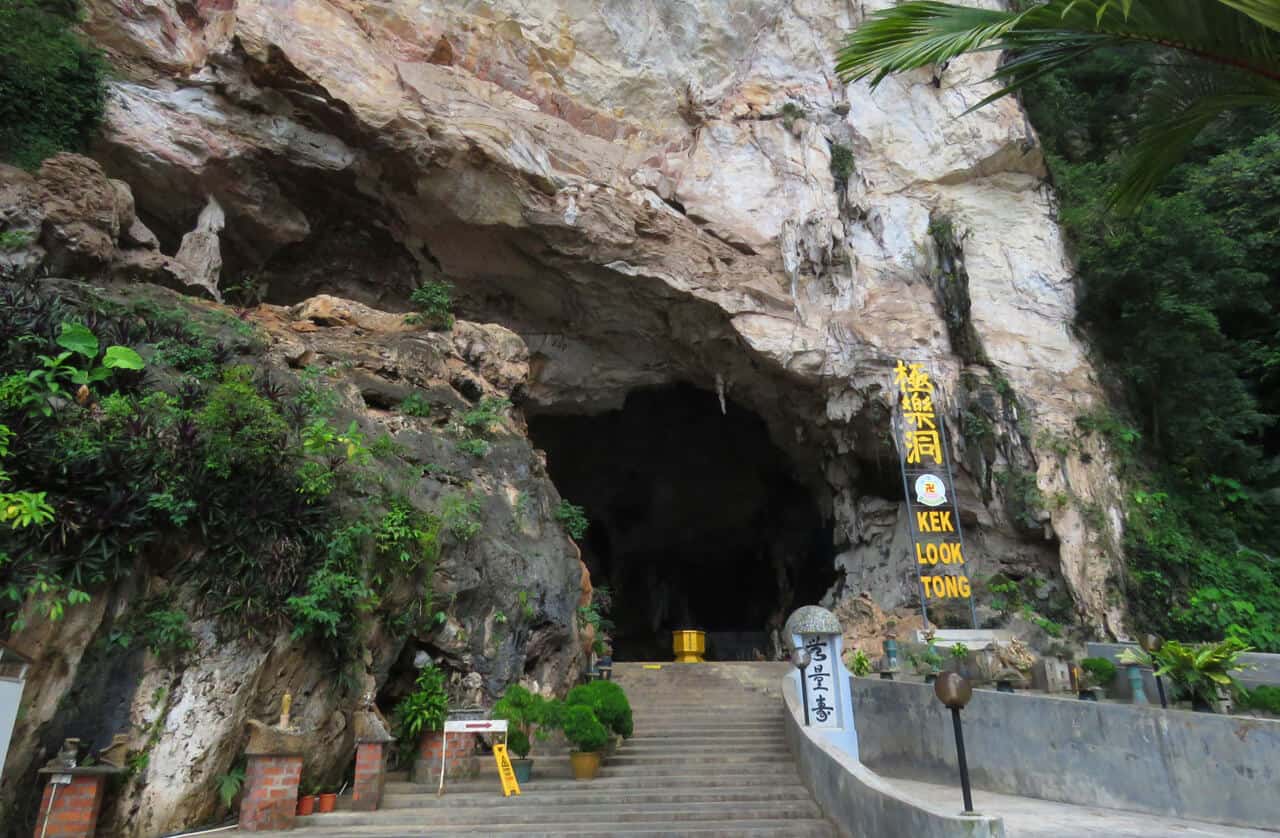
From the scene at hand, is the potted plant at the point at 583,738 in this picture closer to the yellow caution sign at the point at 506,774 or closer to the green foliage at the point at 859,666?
the yellow caution sign at the point at 506,774

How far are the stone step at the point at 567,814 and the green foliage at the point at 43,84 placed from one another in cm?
910

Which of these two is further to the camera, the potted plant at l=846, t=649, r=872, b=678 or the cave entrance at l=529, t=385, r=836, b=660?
the cave entrance at l=529, t=385, r=836, b=660

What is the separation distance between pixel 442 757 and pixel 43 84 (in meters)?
10.4

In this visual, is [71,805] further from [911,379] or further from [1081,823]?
[911,379]

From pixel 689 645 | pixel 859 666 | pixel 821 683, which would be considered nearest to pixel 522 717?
pixel 821 683

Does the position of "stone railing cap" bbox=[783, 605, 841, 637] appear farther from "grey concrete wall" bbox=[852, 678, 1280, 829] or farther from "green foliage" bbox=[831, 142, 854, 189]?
"green foliage" bbox=[831, 142, 854, 189]

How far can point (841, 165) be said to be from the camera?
56.1 feet

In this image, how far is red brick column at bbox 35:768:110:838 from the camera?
5.22m

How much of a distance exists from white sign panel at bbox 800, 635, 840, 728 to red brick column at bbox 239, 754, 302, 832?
4699 mm

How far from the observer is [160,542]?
6.46 metres

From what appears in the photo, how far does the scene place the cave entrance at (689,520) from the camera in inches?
800

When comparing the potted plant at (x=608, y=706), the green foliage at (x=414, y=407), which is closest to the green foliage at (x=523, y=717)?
the potted plant at (x=608, y=706)

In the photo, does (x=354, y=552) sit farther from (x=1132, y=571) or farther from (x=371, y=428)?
(x=1132, y=571)

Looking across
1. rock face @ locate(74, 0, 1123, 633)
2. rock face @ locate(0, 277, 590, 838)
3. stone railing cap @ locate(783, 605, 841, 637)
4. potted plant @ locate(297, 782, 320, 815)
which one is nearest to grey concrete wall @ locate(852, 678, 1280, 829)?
stone railing cap @ locate(783, 605, 841, 637)
